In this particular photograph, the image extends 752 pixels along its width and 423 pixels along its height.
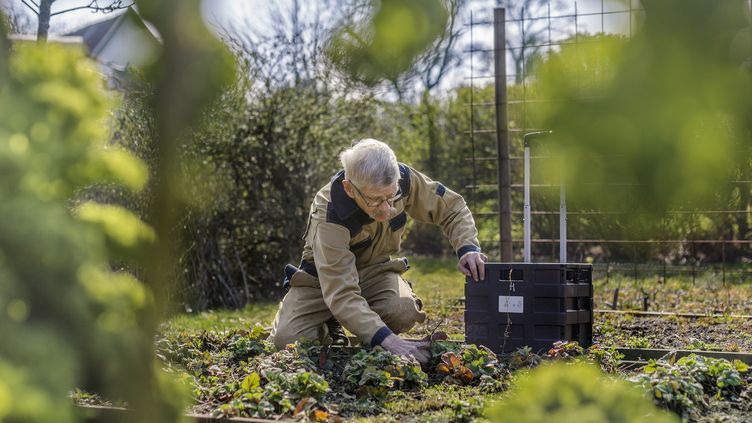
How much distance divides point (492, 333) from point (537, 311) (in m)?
0.26

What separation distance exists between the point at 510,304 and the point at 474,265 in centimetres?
26

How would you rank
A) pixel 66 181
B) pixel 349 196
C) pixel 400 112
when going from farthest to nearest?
1. pixel 400 112
2. pixel 349 196
3. pixel 66 181

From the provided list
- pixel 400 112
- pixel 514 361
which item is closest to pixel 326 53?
pixel 514 361

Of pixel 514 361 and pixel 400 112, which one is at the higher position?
pixel 400 112

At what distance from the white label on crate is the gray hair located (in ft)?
2.70

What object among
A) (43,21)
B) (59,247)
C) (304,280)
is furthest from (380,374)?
(59,247)

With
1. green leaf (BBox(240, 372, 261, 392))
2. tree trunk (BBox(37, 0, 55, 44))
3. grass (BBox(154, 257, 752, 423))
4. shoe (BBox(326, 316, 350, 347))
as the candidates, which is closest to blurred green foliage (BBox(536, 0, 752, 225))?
tree trunk (BBox(37, 0, 55, 44))

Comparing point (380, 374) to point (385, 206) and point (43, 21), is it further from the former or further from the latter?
point (43, 21)

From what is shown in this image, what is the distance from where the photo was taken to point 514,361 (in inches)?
141

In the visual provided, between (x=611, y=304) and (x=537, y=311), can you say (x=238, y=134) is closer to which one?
(x=611, y=304)

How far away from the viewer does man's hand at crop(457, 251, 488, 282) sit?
4062 millimetres

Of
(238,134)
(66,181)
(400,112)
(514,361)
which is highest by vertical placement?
(400,112)

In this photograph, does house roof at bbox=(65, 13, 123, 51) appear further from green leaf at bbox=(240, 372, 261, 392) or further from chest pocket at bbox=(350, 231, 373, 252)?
chest pocket at bbox=(350, 231, 373, 252)

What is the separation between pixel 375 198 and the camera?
12.4 feet
